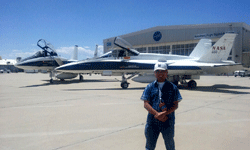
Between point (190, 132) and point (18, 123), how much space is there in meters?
4.53

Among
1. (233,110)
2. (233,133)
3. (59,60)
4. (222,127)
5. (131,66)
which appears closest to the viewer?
(233,133)

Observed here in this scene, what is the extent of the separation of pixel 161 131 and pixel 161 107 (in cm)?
35

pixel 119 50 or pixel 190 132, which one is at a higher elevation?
pixel 119 50

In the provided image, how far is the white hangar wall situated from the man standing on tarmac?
112 feet

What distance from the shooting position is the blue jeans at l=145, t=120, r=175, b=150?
252cm

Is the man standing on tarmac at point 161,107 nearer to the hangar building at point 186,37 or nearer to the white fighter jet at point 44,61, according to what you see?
the white fighter jet at point 44,61

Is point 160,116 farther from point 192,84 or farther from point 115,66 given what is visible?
point 192,84

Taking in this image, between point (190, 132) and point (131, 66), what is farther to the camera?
point (131, 66)

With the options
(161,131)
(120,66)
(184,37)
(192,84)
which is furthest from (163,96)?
(184,37)

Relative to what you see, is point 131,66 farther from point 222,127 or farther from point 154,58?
point 222,127

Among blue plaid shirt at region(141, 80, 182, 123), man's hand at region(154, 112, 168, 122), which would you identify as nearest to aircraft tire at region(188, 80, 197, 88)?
blue plaid shirt at region(141, 80, 182, 123)

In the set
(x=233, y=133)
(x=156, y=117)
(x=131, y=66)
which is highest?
(x=131, y=66)

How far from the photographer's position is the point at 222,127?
181 inches

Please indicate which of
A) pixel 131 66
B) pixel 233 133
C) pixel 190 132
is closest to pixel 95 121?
pixel 190 132
